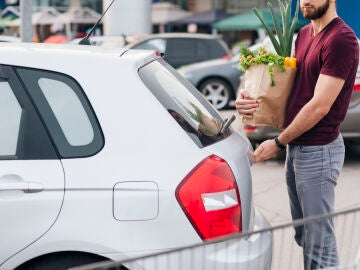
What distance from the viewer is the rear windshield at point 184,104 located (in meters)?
3.03

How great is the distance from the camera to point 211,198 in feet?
9.51

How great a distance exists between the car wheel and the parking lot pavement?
18.3 ft

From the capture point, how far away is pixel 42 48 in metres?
3.12

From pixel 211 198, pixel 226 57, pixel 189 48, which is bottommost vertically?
pixel 226 57

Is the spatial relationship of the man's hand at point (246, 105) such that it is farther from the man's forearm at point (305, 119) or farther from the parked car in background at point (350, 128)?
the parked car in background at point (350, 128)

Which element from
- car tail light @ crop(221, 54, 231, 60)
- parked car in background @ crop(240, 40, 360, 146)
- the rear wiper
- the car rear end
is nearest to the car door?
the car rear end

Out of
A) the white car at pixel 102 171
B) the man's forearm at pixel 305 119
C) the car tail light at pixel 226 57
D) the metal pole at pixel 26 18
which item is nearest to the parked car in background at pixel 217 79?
the car tail light at pixel 226 57

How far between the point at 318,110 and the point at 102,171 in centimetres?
110

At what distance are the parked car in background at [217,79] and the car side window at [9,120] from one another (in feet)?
35.9

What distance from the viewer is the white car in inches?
110

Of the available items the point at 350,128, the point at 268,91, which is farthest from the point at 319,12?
the point at 350,128

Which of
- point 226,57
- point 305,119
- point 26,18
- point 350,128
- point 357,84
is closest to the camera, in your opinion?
point 305,119

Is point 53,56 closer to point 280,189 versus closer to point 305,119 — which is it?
point 305,119

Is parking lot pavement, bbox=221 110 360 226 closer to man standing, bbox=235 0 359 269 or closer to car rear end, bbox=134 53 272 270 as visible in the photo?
man standing, bbox=235 0 359 269
